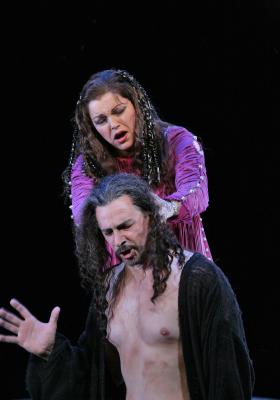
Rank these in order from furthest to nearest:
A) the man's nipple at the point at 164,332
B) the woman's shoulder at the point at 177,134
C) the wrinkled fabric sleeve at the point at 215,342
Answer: the woman's shoulder at the point at 177,134
the man's nipple at the point at 164,332
the wrinkled fabric sleeve at the point at 215,342

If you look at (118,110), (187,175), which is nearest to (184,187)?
(187,175)

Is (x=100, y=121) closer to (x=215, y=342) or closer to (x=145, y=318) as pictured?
(x=145, y=318)

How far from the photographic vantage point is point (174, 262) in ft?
7.68

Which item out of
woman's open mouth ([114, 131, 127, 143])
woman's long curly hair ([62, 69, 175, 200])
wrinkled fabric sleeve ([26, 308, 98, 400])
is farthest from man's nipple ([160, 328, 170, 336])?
woman's open mouth ([114, 131, 127, 143])

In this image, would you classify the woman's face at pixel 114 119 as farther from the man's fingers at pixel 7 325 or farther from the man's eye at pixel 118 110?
the man's fingers at pixel 7 325

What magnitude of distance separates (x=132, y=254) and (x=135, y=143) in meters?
0.50

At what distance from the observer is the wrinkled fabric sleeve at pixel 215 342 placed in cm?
211

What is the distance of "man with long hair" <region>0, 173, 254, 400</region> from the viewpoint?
2158 mm

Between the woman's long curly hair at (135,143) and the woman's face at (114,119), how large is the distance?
0.8 inches

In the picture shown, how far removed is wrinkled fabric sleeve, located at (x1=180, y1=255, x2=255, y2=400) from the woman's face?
0.59 m

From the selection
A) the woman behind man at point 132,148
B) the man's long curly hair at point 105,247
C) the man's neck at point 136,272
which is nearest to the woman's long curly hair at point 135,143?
the woman behind man at point 132,148

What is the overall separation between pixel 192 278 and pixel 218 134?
72.8 inches

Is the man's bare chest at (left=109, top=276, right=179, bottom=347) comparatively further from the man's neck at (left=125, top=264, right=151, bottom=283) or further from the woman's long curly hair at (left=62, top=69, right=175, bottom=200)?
the woman's long curly hair at (left=62, top=69, right=175, bottom=200)

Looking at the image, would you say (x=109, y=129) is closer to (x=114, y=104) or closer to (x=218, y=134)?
(x=114, y=104)
